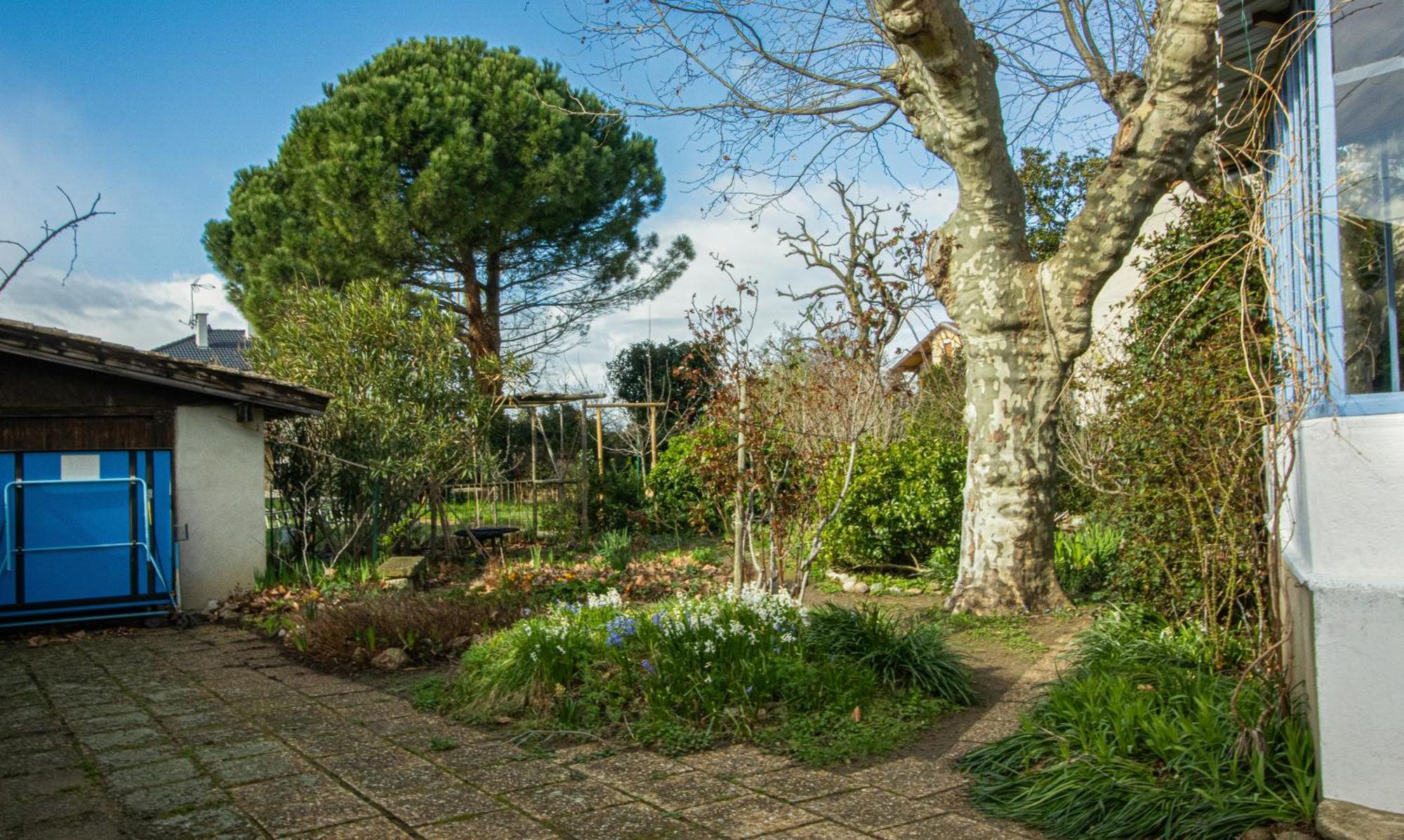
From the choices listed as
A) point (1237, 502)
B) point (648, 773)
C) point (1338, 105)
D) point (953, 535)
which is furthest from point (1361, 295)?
point (953, 535)

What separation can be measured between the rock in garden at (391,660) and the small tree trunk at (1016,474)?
4.37 metres

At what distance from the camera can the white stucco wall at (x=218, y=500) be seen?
10.2m

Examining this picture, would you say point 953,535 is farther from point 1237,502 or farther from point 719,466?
point 1237,502

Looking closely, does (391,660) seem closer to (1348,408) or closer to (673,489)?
(1348,408)

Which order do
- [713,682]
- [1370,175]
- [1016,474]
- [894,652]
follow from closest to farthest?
[1370,175]
[713,682]
[894,652]
[1016,474]

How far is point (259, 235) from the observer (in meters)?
20.3

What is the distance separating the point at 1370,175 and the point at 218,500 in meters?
10.2

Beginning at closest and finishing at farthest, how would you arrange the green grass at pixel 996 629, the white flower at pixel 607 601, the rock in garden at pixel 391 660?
the white flower at pixel 607 601
the green grass at pixel 996 629
the rock in garden at pixel 391 660

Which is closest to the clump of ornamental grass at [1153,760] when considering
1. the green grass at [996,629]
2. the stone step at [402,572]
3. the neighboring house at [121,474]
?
the green grass at [996,629]

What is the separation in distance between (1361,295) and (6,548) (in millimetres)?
10478

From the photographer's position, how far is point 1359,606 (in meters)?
3.47

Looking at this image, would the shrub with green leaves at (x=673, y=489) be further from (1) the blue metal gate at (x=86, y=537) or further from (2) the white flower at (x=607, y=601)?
(2) the white flower at (x=607, y=601)

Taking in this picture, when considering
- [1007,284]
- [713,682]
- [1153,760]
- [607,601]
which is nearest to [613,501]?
[1007,284]

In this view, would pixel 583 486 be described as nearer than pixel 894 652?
No
